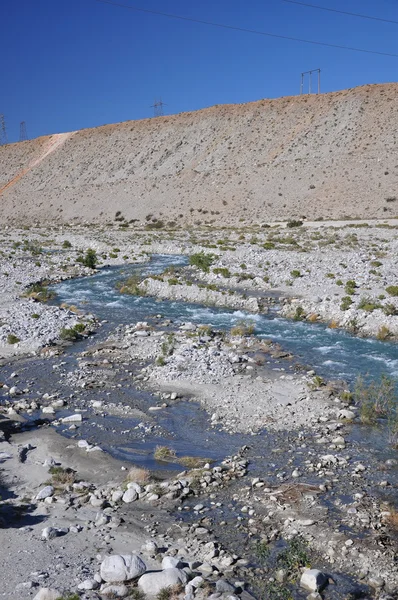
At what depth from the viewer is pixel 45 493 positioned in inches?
366

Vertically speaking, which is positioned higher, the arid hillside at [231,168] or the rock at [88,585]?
the arid hillside at [231,168]

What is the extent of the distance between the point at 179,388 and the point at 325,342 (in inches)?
231

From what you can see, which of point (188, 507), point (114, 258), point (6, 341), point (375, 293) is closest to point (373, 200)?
point (114, 258)

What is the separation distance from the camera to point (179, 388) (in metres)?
14.4

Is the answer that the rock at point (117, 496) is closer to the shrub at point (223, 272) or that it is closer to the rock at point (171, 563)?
the rock at point (171, 563)

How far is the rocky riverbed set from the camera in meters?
7.36

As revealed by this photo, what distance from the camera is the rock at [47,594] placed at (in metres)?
6.74

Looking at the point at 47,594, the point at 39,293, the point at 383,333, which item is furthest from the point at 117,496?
the point at 39,293

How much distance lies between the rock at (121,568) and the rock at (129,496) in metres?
1.77

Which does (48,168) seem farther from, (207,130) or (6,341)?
(6,341)

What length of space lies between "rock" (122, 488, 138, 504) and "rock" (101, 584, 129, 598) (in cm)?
215

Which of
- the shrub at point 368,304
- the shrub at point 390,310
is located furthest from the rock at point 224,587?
the shrub at point 368,304

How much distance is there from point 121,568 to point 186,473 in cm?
293

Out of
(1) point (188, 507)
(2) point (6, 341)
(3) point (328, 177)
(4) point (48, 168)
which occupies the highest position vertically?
(4) point (48, 168)
